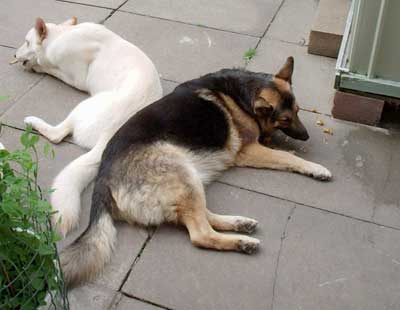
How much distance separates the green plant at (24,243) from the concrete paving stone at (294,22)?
3.78 meters

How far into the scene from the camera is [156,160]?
3391mm

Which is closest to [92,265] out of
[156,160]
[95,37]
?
[156,160]

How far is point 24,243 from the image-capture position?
85.2 inches

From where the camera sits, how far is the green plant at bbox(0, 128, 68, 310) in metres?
2.04

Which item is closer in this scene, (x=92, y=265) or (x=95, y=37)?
(x=92, y=265)

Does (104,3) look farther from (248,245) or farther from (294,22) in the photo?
(248,245)

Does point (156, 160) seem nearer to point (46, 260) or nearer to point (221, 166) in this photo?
point (221, 166)

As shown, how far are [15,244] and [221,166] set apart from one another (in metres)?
1.96

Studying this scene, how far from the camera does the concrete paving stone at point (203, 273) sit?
304cm

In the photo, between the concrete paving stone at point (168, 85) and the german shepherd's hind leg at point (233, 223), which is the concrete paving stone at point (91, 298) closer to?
the german shepherd's hind leg at point (233, 223)

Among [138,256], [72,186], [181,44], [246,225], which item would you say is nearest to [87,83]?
[181,44]

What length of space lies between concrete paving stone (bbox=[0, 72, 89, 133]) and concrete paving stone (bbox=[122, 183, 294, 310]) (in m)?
1.56

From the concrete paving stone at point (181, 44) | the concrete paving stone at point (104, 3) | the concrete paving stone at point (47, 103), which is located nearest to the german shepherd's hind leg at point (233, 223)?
the concrete paving stone at point (47, 103)

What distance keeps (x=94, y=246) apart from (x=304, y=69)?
2792mm
